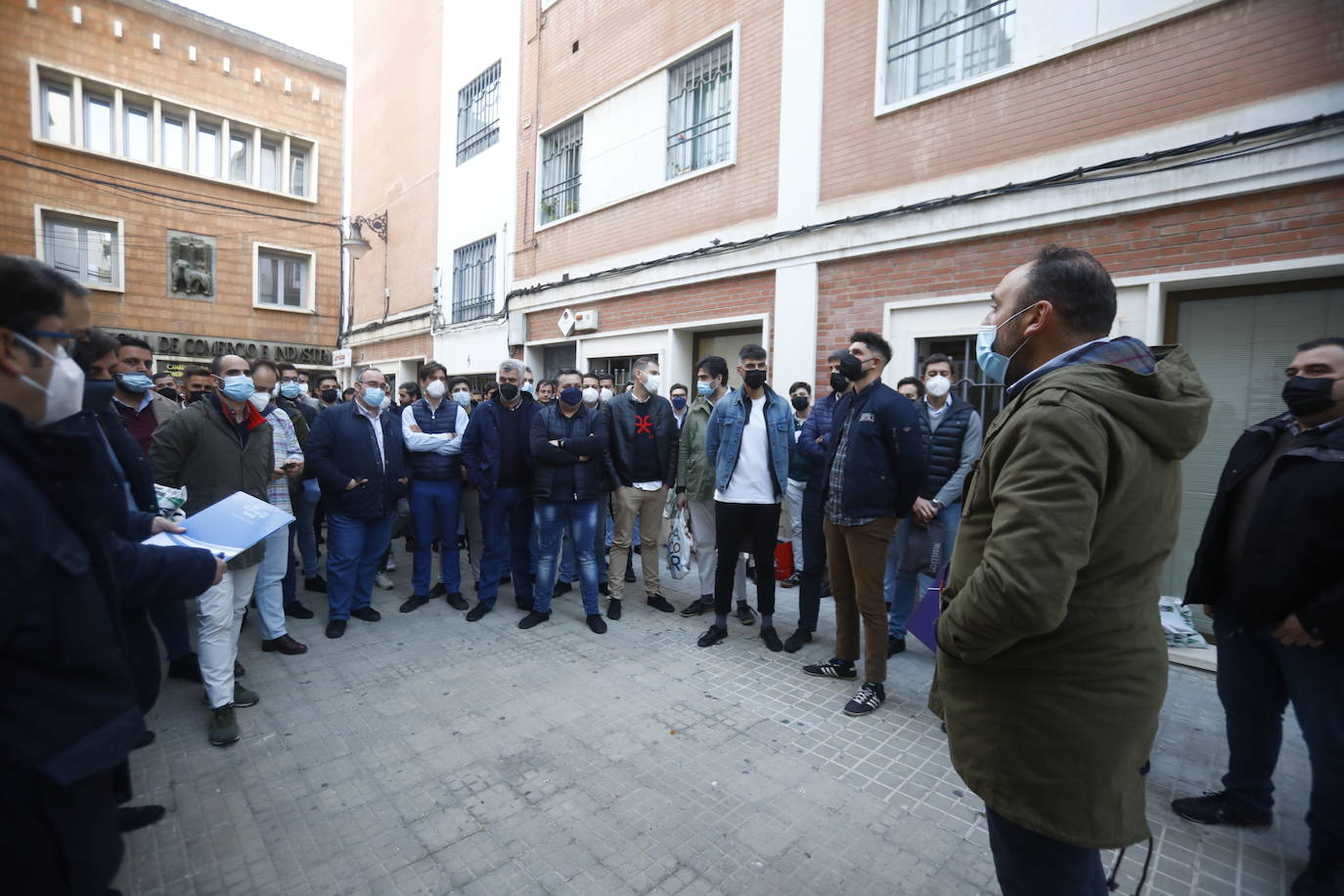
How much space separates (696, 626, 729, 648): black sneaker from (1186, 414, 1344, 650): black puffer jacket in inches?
121

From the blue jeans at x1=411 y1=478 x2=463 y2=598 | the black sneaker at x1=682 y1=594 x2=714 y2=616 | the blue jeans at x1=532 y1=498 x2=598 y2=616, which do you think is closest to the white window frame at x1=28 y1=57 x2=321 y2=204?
the blue jeans at x1=411 y1=478 x2=463 y2=598

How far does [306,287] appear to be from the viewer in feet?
67.9

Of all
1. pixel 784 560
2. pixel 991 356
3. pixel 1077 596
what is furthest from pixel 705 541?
pixel 1077 596

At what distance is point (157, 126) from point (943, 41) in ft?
66.5

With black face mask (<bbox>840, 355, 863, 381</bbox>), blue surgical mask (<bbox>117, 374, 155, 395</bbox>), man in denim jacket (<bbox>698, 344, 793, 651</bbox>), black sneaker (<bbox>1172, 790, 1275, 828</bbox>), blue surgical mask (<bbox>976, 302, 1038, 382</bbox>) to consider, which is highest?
black face mask (<bbox>840, 355, 863, 381</bbox>)

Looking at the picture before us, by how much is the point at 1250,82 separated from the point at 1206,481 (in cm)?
290

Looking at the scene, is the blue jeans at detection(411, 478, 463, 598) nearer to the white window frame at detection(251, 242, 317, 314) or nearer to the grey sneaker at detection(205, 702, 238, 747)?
the grey sneaker at detection(205, 702, 238, 747)

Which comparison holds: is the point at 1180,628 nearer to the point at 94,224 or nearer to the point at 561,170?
the point at 561,170

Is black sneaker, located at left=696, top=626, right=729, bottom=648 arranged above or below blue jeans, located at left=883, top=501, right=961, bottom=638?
below

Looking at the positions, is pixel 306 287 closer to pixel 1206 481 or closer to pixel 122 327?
pixel 122 327

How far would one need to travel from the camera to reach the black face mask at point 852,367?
4.13 m

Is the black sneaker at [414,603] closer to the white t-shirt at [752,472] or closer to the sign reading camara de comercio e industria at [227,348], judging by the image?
the white t-shirt at [752,472]

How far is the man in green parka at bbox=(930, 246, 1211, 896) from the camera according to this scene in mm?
1536

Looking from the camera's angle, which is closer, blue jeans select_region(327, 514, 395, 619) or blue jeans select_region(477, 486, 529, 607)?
blue jeans select_region(327, 514, 395, 619)
